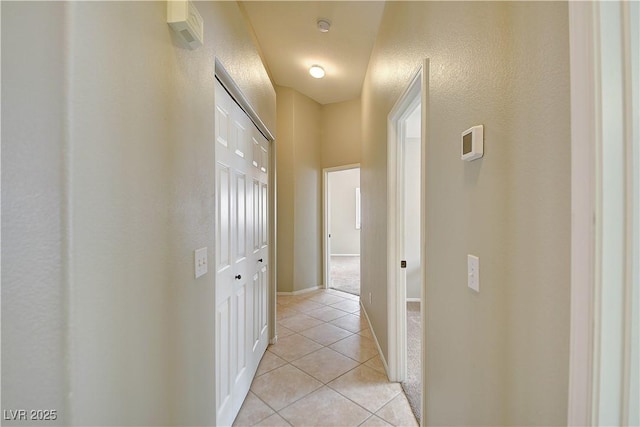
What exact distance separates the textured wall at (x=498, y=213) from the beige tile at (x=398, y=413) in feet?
1.50

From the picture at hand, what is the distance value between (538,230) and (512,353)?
0.36 meters

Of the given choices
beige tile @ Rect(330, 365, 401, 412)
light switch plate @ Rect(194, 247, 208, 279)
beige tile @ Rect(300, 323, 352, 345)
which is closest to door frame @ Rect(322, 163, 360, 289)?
beige tile @ Rect(300, 323, 352, 345)

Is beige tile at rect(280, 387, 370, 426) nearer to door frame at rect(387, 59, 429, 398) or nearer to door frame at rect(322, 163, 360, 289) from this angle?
door frame at rect(387, 59, 429, 398)

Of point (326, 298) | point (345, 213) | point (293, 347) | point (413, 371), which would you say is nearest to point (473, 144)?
point (413, 371)

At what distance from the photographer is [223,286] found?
1.50m

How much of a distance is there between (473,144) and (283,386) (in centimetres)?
200

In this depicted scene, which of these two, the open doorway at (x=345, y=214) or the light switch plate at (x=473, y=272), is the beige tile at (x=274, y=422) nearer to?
the light switch plate at (x=473, y=272)

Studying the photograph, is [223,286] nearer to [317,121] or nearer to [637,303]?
[637,303]

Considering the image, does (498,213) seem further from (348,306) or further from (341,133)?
(341,133)

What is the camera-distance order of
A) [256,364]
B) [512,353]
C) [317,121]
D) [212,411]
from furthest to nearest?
[317,121], [256,364], [212,411], [512,353]

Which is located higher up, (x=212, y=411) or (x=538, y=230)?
(x=538, y=230)

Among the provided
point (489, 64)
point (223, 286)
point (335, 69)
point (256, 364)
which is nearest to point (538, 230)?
point (489, 64)

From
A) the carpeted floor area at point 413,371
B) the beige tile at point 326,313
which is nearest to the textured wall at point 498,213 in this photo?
the carpeted floor area at point 413,371

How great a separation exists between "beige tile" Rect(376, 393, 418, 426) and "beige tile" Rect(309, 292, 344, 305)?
6.83 ft
